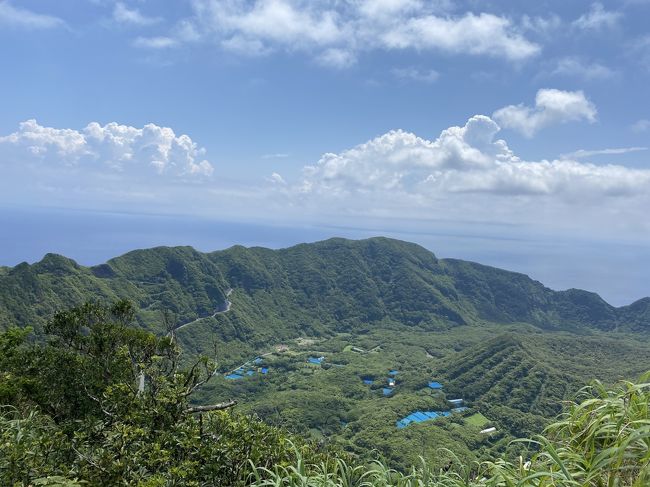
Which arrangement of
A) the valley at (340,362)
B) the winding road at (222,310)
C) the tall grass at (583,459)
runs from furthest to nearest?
1. the winding road at (222,310)
2. the valley at (340,362)
3. the tall grass at (583,459)

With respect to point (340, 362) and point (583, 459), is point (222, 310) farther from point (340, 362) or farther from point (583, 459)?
point (583, 459)

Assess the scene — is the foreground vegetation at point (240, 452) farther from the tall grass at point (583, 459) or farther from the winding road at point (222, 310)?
the winding road at point (222, 310)

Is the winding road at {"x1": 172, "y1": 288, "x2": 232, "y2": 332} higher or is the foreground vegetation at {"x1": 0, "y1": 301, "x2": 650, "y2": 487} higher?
the foreground vegetation at {"x1": 0, "y1": 301, "x2": 650, "y2": 487}

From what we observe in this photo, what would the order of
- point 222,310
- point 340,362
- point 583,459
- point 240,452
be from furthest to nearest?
point 222,310 → point 340,362 → point 240,452 → point 583,459

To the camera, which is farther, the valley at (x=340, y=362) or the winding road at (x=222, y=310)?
the winding road at (x=222, y=310)

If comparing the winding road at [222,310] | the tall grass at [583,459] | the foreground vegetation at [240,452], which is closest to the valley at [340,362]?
the winding road at [222,310]

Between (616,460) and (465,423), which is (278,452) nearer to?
(616,460)

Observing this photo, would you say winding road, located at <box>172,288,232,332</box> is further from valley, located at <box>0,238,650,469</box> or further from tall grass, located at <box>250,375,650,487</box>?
tall grass, located at <box>250,375,650,487</box>

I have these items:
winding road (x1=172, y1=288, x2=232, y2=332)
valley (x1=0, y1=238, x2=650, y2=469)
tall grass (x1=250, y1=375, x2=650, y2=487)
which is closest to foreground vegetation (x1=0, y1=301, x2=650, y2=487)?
tall grass (x1=250, y1=375, x2=650, y2=487)

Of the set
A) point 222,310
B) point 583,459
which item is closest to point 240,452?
point 583,459
